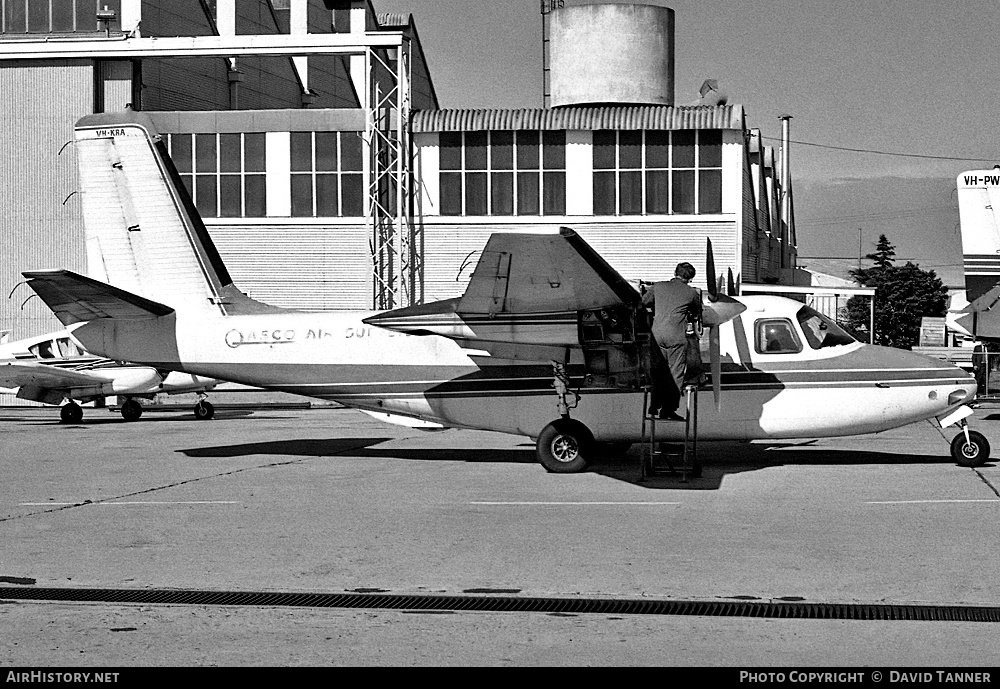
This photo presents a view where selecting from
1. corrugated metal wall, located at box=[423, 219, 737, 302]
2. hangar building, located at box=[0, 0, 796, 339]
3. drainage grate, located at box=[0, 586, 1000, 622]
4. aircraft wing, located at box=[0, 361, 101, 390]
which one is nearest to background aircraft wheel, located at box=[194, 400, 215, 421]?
aircraft wing, located at box=[0, 361, 101, 390]

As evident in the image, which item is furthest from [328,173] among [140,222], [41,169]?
[140,222]

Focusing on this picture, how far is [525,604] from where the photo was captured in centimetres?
831

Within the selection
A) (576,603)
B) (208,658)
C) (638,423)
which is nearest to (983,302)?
(638,423)

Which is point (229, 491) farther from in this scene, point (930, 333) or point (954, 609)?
point (930, 333)

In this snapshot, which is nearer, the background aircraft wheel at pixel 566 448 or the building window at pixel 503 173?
the background aircraft wheel at pixel 566 448

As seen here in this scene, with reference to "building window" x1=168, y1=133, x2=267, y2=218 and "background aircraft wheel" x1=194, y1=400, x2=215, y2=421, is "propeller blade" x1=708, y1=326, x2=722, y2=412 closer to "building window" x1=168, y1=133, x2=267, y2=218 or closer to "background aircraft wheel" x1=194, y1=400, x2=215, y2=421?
"background aircraft wheel" x1=194, y1=400, x2=215, y2=421

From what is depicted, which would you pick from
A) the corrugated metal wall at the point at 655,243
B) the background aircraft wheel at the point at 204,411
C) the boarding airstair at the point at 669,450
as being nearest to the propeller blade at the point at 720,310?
the boarding airstair at the point at 669,450

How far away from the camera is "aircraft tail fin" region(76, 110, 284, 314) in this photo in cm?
1773

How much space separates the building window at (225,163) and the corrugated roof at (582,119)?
6.09m

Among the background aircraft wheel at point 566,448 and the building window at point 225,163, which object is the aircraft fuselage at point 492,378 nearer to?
the background aircraft wheel at point 566,448

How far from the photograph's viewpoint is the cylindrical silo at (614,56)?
45.6m

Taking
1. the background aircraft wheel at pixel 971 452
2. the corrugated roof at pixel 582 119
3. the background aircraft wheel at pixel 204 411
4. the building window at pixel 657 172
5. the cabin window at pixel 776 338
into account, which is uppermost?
the corrugated roof at pixel 582 119

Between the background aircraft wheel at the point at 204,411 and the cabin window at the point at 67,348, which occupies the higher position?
the cabin window at the point at 67,348

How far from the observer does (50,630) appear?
753 centimetres
